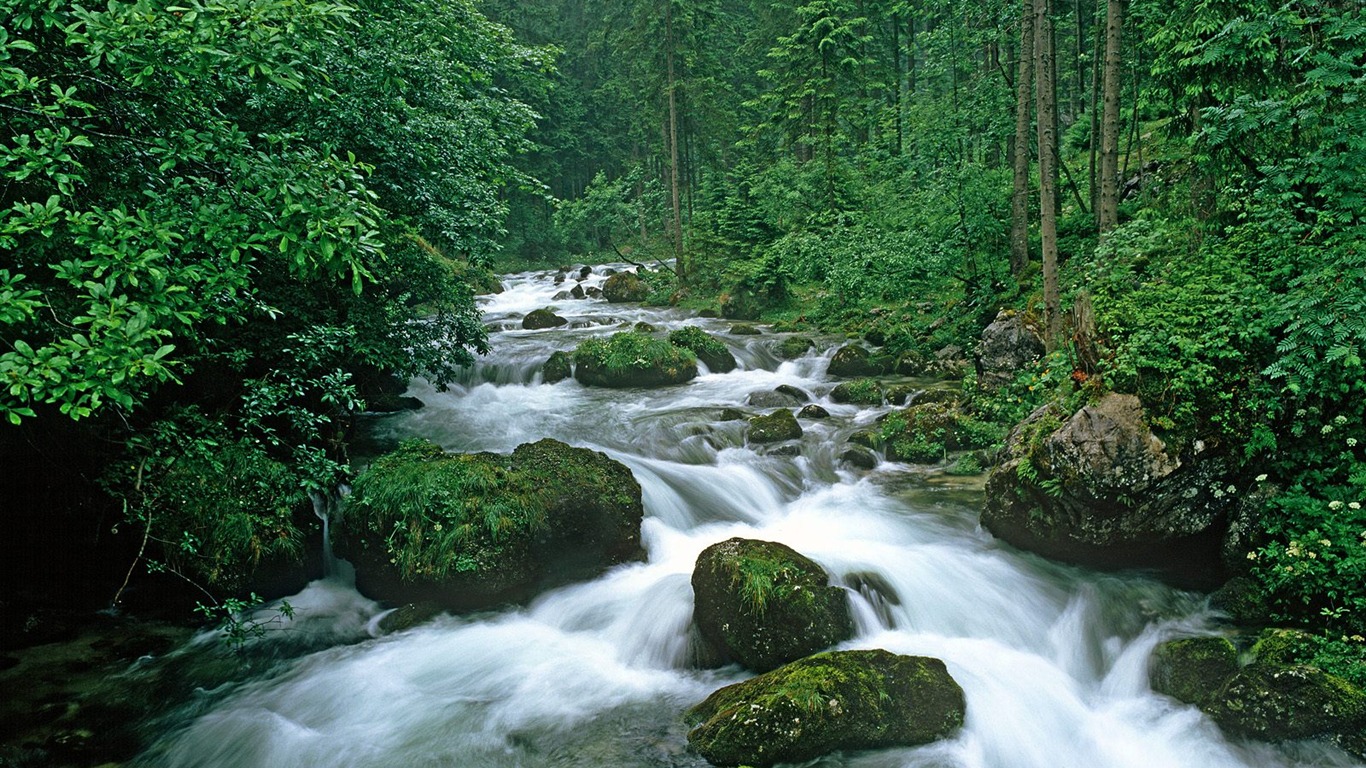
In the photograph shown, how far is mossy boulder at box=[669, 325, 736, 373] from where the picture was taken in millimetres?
18438

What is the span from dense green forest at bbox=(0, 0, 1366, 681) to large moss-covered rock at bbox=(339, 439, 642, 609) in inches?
30.8

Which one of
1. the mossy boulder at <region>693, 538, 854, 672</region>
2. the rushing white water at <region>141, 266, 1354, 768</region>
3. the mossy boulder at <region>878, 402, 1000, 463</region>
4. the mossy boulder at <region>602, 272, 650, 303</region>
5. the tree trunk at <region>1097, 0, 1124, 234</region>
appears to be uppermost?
the tree trunk at <region>1097, 0, 1124, 234</region>

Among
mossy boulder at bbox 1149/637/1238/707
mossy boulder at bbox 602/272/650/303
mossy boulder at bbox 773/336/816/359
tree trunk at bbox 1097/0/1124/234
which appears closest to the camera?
mossy boulder at bbox 1149/637/1238/707

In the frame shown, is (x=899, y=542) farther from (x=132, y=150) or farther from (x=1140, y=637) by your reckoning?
(x=132, y=150)

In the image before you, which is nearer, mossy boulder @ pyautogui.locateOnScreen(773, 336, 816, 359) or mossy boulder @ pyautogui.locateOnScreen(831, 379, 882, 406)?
mossy boulder @ pyautogui.locateOnScreen(831, 379, 882, 406)

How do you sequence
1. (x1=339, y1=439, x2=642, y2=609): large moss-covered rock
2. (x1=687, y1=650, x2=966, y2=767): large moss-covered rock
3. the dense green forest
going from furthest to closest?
(x1=339, y1=439, x2=642, y2=609): large moss-covered rock < (x1=687, y1=650, x2=966, y2=767): large moss-covered rock < the dense green forest

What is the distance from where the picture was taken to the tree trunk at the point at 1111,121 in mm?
10906

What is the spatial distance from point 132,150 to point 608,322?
19.9 metres

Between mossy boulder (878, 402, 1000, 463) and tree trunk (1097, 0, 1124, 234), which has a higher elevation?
tree trunk (1097, 0, 1124, 234)

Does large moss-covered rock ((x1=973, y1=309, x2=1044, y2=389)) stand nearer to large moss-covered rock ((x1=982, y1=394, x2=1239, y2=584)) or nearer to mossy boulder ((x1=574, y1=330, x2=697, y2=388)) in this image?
large moss-covered rock ((x1=982, y1=394, x2=1239, y2=584))

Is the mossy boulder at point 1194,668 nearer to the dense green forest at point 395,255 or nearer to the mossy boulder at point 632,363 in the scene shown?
the dense green forest at point 395,255

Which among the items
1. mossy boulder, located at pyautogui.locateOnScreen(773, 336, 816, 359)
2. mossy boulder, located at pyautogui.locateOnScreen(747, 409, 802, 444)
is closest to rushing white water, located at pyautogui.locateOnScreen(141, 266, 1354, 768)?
mossy boulder, located at pyautogui.locateOnScreen(747, 409, 802, 444)

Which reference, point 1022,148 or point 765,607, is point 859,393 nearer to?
point 1022,148

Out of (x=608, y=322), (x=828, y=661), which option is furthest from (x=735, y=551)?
(x=608, y=322)
